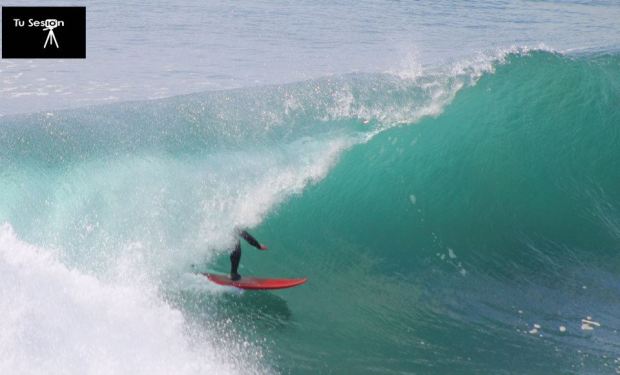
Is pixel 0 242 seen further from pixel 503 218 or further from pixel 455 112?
pixel 455 112

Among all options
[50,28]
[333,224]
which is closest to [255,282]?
[333,224]

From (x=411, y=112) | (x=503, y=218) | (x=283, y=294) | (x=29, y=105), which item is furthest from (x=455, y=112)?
(x=29, y=105)

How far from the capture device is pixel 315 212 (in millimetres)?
9344

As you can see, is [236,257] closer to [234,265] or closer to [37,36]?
[234,265]

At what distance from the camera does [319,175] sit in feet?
32.7

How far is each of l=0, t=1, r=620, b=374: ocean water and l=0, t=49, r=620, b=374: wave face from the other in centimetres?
3

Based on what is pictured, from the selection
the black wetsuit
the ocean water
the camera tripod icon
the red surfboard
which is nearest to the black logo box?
the camera tripod icon

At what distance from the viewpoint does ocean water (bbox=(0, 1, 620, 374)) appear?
6.36m

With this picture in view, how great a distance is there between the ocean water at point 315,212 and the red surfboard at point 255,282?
0.10m

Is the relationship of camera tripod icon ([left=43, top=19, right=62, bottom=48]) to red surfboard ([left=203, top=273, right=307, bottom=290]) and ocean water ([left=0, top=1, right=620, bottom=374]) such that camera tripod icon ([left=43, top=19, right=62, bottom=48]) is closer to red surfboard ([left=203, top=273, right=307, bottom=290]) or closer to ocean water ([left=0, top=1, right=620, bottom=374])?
ocean water ([left=0, top=1, right=620, bottom=374])

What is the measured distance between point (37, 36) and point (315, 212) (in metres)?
8.65

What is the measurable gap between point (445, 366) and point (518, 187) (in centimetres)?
471

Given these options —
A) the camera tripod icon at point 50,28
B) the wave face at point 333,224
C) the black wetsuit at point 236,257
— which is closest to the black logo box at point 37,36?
the camera tripod icon at point 50,28

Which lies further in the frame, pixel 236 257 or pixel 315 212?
pixel 315 212
